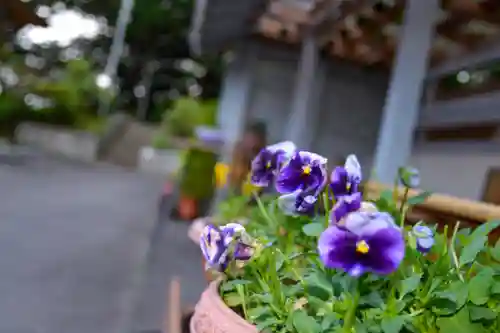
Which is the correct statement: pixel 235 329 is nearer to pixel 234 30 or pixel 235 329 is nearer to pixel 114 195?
pixel 234 30

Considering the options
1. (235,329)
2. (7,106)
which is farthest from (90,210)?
(7,106)

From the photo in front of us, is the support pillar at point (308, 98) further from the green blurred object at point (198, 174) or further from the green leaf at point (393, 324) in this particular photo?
the green leaf at point (393, 324)

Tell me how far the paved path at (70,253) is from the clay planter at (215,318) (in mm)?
1515

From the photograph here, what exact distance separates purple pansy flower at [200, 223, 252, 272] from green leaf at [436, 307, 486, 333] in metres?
0.25

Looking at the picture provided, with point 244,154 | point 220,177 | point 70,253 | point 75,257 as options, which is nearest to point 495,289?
point 244,154

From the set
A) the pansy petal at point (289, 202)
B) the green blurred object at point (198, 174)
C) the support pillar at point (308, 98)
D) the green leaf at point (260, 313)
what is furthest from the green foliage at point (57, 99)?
the green leaf at point (260, 313)

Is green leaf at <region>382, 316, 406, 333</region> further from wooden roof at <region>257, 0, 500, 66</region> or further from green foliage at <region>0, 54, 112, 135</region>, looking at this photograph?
green foliage at <region>0, 54, 112, 135</region>

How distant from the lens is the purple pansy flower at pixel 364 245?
54 centimetres

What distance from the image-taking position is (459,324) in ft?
1.93

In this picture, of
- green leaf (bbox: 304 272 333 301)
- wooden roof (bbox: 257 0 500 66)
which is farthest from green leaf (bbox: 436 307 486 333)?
wooden roof (bbox: 257 0 500 66)

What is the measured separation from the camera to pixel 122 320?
241cm

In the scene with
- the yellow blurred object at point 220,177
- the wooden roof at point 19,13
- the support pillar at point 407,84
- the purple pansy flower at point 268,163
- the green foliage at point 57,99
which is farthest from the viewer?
the green foliage at point 57,99

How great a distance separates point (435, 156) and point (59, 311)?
1909 millimetres

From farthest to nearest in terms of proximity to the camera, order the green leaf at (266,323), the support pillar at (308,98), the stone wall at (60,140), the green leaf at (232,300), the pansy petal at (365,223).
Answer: the stone wall at (60,140), the support pillar at (308,98), the green leaf at (232,300), the green leaf at (266,323), the pansy petal at (365,223)
